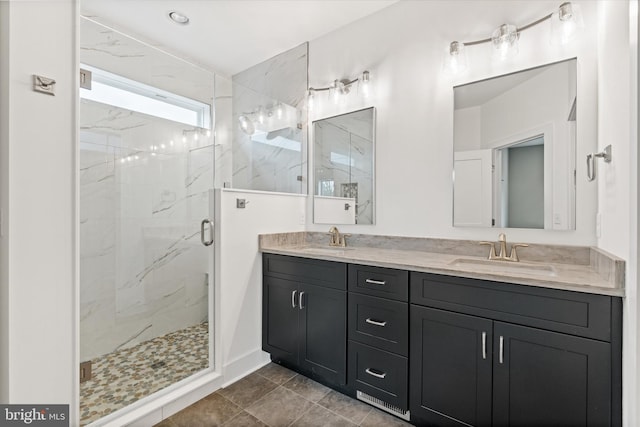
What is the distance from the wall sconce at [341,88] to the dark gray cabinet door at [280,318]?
5.12 feet

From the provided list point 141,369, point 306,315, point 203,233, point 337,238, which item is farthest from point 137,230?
point 337,238

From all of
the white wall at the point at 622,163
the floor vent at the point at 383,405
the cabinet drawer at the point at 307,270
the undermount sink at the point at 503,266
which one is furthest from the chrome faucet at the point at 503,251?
the floor vent at the point at 383,405

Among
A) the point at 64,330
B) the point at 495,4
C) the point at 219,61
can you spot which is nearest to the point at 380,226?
the point at 495,4

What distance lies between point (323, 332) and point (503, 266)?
45.0 inches

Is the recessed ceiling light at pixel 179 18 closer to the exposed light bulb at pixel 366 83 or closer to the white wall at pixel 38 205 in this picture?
the white wall at pixel 38 205

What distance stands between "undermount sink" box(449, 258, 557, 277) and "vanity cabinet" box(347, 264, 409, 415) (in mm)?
366

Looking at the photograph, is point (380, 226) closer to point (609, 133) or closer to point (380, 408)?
point (380, 408)

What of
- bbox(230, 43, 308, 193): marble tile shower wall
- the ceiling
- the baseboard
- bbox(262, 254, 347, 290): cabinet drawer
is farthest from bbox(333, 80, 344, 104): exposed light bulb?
the baseboard

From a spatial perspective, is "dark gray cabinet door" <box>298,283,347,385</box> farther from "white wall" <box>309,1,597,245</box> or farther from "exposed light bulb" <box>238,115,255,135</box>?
"exposed light bulb" <box>238,115,255,135</box>

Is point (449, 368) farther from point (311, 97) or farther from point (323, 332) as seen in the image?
point (311, 97)

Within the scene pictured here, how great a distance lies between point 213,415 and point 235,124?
2607 mm

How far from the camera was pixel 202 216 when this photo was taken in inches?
86.6

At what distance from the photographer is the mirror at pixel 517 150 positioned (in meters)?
1.65

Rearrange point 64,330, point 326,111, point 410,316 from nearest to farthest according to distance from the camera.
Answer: point 64,330
point 410,316
point 326,111
